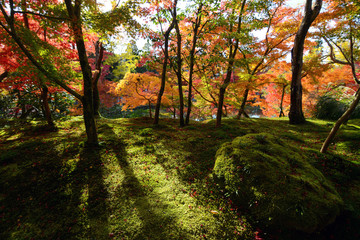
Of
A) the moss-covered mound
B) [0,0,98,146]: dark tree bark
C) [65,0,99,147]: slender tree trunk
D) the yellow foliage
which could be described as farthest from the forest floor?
the yellow foliage

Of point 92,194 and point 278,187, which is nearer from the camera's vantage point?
point 278,187

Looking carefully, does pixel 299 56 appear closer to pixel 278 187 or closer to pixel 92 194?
pixel 278 187

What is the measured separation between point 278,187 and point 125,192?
3.12 meters

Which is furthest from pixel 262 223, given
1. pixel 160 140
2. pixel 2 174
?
pixel 2 174

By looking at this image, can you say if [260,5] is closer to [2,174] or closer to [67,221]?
[67,221]

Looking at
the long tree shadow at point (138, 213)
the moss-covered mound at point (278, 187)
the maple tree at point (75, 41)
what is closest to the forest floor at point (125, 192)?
the long tree shadow at point (138, 213)

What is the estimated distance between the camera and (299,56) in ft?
25.3

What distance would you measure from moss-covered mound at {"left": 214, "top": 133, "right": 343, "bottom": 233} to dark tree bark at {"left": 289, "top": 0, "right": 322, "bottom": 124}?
6.22 meters

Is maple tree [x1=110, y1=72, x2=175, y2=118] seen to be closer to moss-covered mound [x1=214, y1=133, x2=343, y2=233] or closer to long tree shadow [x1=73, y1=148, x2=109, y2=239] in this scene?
long tree shadow [x1=73, y1=148, x2=109, y2=239]

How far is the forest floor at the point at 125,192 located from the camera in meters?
2.28

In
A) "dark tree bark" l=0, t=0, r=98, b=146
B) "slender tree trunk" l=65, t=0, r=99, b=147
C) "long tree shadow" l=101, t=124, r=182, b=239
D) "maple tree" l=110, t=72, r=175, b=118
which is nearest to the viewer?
"long tree shadow" l=101, t=124, r=182, b=239

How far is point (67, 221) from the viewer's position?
8.00 ft

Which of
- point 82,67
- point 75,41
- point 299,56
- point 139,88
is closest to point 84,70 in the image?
point 82,67

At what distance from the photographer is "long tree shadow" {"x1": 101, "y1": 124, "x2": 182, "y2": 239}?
226 cm
